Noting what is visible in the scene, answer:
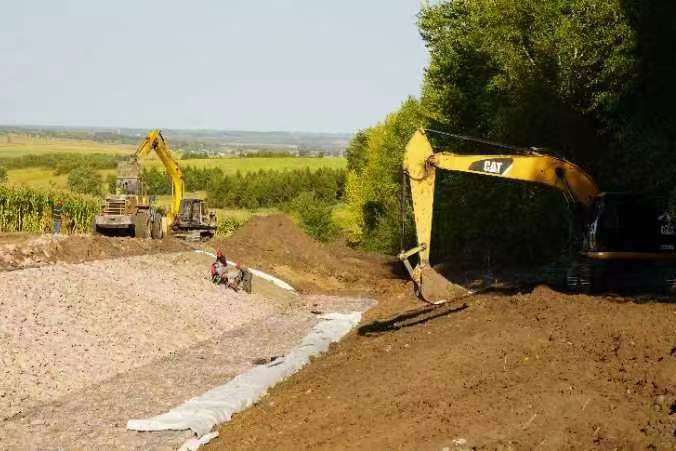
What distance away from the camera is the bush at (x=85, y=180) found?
9625 centimetres

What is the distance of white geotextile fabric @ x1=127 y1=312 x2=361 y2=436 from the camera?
13.4m

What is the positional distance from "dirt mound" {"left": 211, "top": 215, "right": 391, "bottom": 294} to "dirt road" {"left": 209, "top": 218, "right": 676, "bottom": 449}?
19042 millimetres

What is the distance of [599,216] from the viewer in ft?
64.8

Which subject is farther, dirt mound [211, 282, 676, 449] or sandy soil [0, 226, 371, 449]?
sandy soil [0, 226, 371, 449]

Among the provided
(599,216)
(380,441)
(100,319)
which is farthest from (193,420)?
(599,216)

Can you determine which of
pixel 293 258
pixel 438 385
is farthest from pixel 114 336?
pixel 293 258

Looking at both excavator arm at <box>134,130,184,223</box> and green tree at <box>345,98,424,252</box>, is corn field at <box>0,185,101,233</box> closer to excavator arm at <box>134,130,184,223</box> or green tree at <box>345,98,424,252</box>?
excavator arm at <box>134,130,184,223</box>

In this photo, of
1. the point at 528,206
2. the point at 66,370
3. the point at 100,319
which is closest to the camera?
the point at 66,370

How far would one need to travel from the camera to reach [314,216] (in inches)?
2603

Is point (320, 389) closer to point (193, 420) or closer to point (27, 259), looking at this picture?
point (193, 420)

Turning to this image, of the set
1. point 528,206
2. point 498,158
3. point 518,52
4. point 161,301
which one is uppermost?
point 518,52

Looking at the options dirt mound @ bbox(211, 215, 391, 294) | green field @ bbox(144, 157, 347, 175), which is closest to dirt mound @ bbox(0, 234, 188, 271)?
dirt mound @ bbox(211, 215, 391, 294)

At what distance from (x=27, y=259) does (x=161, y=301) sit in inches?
240

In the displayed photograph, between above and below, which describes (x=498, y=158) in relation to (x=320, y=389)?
above
